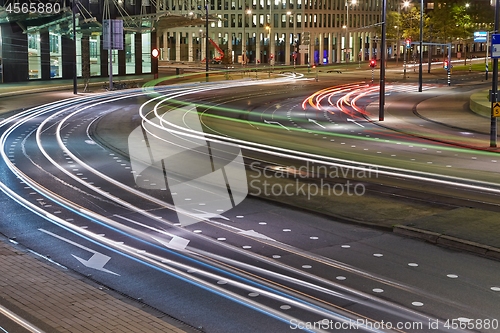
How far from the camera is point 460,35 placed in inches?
4407

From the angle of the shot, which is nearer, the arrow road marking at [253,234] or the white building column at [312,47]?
the arrow road marking at [253,234]

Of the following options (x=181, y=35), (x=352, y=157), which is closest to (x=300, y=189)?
(x=352, y=157)

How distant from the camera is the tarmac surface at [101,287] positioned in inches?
399

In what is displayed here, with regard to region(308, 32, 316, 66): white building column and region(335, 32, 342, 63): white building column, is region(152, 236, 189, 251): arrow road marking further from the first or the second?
region(335, 32, 342, 63): white building column

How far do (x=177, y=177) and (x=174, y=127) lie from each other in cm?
1328

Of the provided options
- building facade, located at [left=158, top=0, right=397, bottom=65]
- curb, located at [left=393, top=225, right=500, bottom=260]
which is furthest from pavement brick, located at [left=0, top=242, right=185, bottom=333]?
building facade, located at [left=158, top=0, right=397, bottom=65]

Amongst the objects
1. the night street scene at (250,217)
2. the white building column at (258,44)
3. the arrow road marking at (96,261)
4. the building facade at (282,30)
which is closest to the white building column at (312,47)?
the building facade at (282,30)

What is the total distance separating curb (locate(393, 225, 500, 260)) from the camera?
1378cm

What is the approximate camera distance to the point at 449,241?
47.5ft

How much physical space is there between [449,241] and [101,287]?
6.55 meters

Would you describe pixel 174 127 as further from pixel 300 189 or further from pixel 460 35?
pixel 460 35

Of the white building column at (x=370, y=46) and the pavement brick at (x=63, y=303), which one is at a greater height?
the white building column at (x=370, y=46)

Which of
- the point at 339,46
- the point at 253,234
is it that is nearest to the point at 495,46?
the point at 253,234

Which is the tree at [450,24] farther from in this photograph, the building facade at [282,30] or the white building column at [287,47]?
the white building column at [287,47]
